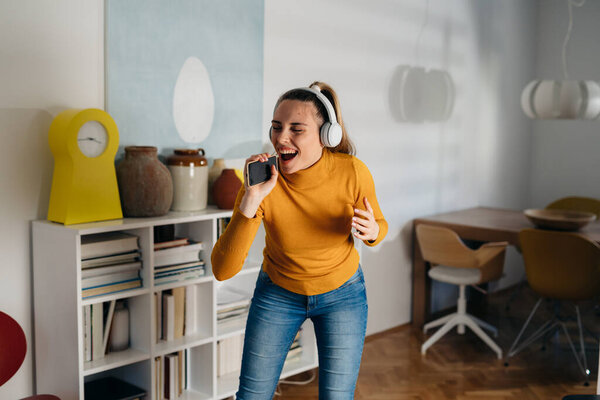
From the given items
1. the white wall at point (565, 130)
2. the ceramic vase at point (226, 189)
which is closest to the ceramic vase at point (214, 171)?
the ceramic vase at point (226, 189)

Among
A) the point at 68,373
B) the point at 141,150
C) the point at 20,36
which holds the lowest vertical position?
the point at 68,373

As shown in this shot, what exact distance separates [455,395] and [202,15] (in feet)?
7.82

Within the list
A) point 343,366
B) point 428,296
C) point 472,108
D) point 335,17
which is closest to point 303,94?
point 343,366

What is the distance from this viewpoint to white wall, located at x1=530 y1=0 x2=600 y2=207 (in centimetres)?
584

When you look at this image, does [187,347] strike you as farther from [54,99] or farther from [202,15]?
[202,15]

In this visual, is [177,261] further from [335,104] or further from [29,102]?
[335,104]

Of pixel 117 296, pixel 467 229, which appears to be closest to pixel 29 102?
pixel 117 296

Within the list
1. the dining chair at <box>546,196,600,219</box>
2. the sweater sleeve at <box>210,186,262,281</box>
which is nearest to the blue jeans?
the sweater sleeve at <box>210,186,262,281</box>

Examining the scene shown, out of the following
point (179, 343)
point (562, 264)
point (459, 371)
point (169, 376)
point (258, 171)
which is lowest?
point (459, 371)

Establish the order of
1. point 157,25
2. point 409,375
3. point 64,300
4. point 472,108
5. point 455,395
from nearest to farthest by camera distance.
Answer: point 64,300 → point 157,25 → point 455,395 → point 409,375 → point 472,108

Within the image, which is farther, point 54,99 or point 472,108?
point 472,108

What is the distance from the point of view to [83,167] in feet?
8.64

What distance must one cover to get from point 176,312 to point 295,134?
1436 millimetres

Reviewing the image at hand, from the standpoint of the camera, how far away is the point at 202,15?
126 inches
